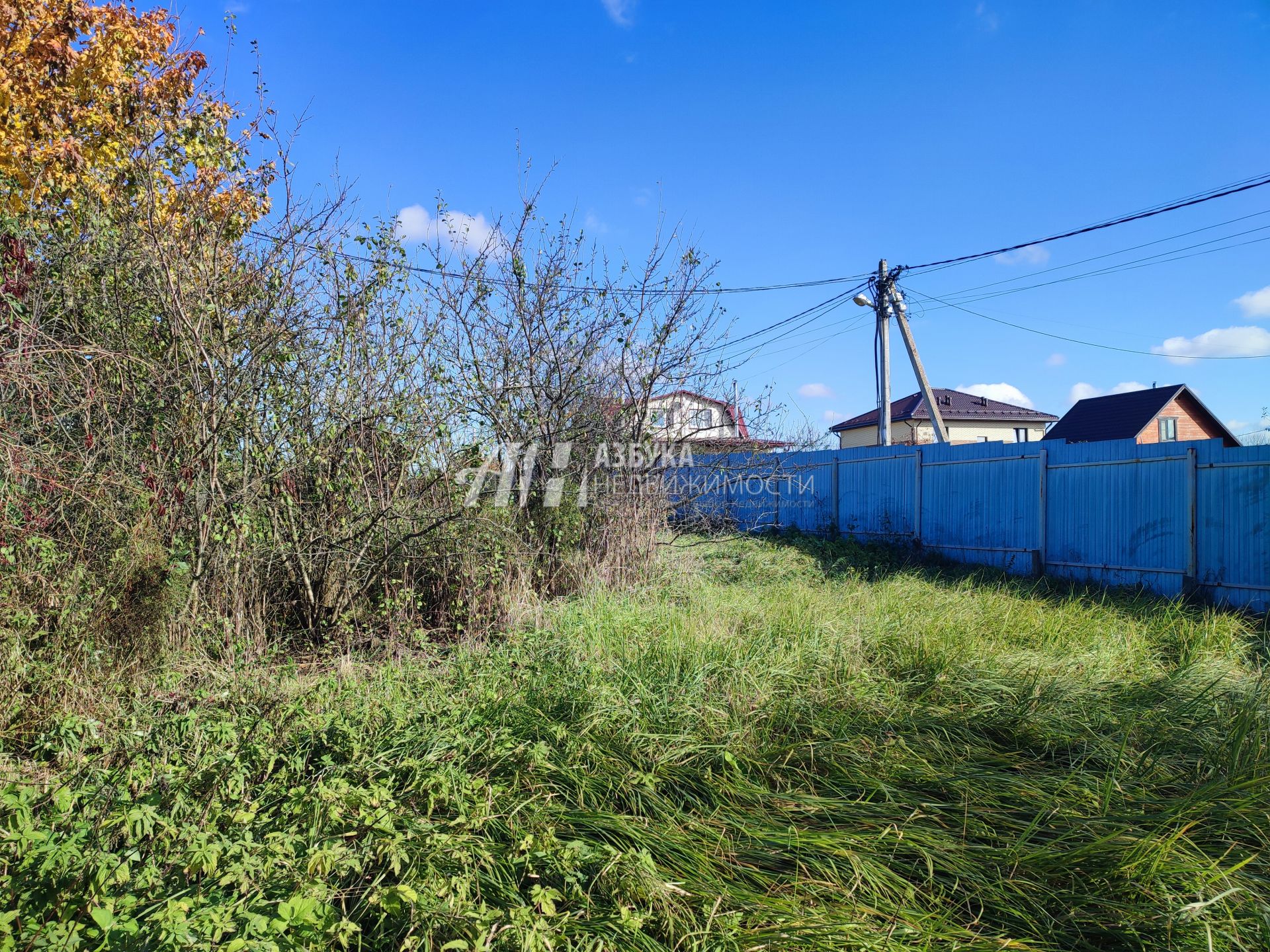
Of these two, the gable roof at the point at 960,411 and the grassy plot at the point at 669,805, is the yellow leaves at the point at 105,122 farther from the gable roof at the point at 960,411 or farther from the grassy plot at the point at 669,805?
the gable roof at the point at 960,411

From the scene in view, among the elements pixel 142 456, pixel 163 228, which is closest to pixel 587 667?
pixel 142 456

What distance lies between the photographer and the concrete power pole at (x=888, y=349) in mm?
12641

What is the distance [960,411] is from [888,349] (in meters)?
17.0

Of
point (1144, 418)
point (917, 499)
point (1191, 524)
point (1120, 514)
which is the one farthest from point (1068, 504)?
point (1144, 418)

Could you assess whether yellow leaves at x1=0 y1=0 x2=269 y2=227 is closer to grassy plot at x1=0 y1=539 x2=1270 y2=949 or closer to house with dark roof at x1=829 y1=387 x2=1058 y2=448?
grassy plot at x1=0 y1=539 x2=1270 y2=949

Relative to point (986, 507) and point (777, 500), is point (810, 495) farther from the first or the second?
point (986, 507)

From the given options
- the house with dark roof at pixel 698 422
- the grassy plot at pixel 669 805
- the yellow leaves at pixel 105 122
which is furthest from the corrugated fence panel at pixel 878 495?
the yellow leaves at pixel 105 122

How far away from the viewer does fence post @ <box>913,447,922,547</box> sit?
10172 millimetres

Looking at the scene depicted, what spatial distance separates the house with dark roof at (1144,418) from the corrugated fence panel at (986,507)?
1432 centimetres

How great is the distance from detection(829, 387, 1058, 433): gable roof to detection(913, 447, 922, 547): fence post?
1712 cm

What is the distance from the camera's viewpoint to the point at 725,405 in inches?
310

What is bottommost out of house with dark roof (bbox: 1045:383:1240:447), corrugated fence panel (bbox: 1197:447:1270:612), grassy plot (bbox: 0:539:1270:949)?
grassy plot (bbox: 0:539:1270:949)

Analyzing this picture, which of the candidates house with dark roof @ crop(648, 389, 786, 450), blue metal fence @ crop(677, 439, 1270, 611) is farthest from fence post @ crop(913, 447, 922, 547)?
house with dark roof @ crop(648, 389, 786, 450)

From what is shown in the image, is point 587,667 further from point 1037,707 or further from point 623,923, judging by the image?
point 1037,707
